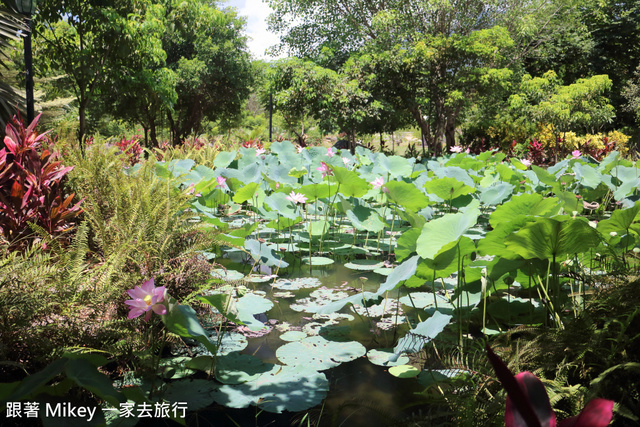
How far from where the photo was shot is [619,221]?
1733 millimetres

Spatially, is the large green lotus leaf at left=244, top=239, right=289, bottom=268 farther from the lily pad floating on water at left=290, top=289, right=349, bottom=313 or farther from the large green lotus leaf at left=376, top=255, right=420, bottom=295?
the large green lotus leaf at left=376, top=255, right=420, bottom=295

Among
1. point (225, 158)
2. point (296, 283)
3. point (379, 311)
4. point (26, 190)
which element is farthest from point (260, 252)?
point (225, 158)

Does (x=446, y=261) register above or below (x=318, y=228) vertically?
above

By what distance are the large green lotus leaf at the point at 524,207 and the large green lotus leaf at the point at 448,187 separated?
3.44 ft

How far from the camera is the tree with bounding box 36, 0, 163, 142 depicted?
24.7 feet

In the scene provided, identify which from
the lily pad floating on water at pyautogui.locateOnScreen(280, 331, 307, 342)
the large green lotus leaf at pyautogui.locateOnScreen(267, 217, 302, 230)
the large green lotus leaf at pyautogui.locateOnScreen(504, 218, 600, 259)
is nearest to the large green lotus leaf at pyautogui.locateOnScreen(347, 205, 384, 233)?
the large green lotus leaf at pyautogui.locateOnScreen(267, 217, 302, 230)

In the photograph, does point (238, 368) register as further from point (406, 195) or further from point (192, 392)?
point (406, 195)

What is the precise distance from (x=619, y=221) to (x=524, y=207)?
36cm

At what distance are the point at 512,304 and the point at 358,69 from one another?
1104 cm

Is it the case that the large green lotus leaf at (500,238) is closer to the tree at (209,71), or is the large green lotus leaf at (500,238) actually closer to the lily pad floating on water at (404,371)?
the lily pad floating on water at (404,371)

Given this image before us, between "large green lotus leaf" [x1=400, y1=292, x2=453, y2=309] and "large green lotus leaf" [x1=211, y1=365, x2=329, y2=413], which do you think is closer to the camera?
"large green lotus leaf" [x1=211, y1=365, x2=329, y2=413]

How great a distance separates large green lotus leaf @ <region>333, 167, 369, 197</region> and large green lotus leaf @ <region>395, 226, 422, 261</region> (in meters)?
0.99

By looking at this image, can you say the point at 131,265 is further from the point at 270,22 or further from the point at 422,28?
the point at 270,22

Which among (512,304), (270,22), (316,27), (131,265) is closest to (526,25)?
(316,27)
